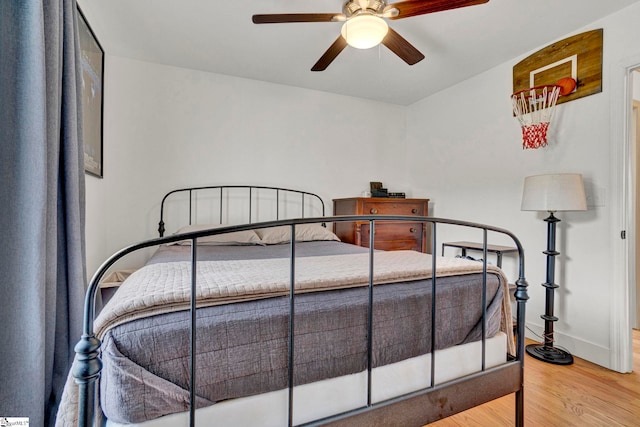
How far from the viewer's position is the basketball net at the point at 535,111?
2.49 metres

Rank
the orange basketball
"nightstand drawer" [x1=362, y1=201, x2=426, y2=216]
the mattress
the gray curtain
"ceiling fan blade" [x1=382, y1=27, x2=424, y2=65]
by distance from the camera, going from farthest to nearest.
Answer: "nightstand drawer" [x1=362, y1=201, x2=426, y2=216]
the orange basketball
"ceiling fan blade" [x1=382, y1=27, x2=424, y2=65]
the gray curtain
the mattress

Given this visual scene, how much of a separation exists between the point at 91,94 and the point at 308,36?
1.63 metres

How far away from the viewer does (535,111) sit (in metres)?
2.61

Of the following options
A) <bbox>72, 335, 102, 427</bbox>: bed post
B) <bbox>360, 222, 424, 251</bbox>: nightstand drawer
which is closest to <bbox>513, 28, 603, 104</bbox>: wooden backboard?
<bbox>360, 222, 424, 251</bbox>: nightstand drawer

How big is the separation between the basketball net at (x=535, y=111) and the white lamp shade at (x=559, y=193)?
0.54m

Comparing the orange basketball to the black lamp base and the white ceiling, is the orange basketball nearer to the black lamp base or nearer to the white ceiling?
the white ceiling

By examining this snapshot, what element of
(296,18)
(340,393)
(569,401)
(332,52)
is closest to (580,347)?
(569,401)

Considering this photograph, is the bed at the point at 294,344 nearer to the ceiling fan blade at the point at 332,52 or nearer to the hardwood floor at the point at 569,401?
the hardwood floor at the point at 569,401

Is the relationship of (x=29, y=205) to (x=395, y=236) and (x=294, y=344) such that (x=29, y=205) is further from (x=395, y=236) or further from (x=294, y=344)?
(x=395, y=236)

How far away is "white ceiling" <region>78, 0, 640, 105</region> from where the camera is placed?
7.00 feet

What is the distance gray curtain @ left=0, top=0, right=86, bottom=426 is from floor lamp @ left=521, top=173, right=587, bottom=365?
270 cm

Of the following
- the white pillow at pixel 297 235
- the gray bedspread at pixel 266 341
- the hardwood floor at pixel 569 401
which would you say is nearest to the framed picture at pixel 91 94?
the white pillow at pixel 297 235

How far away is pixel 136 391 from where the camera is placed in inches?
30.1

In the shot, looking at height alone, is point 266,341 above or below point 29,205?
below
